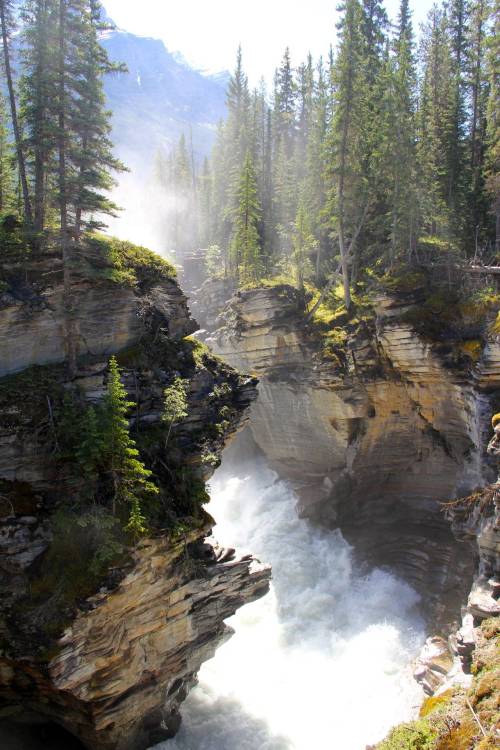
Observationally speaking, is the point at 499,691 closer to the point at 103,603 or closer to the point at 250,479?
the point at 103,603

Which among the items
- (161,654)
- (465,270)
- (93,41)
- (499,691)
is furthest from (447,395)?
(93,41)

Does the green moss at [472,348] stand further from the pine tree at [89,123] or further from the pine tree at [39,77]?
the pine tree at [39,77]

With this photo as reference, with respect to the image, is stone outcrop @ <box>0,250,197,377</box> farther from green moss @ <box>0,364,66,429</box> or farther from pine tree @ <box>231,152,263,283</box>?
pine tree @ <box>231,152,263,283</box>

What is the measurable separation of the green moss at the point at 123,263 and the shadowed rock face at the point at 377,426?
32.1ft

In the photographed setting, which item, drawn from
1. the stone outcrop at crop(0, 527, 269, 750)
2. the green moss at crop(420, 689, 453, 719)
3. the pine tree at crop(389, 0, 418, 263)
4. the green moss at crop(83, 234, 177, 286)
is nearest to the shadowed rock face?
the pine tree at crop(389, 0, 418, 263)

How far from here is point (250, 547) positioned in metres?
29.5

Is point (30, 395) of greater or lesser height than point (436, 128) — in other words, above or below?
below

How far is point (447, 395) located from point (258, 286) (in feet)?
42.9

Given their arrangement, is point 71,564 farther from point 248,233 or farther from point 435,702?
point 248,233

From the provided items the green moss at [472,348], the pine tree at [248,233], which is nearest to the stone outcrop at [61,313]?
the green moss at [472,348]

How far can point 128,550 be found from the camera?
15594 mm

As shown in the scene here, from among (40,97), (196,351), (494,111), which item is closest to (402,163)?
(494,111)

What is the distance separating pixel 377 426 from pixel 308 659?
1215 centimetres

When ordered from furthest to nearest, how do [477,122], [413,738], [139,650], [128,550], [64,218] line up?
1. [477,122]
2. [64,218]
3. [139,650]
4. [128,550]
5. [413,738]
